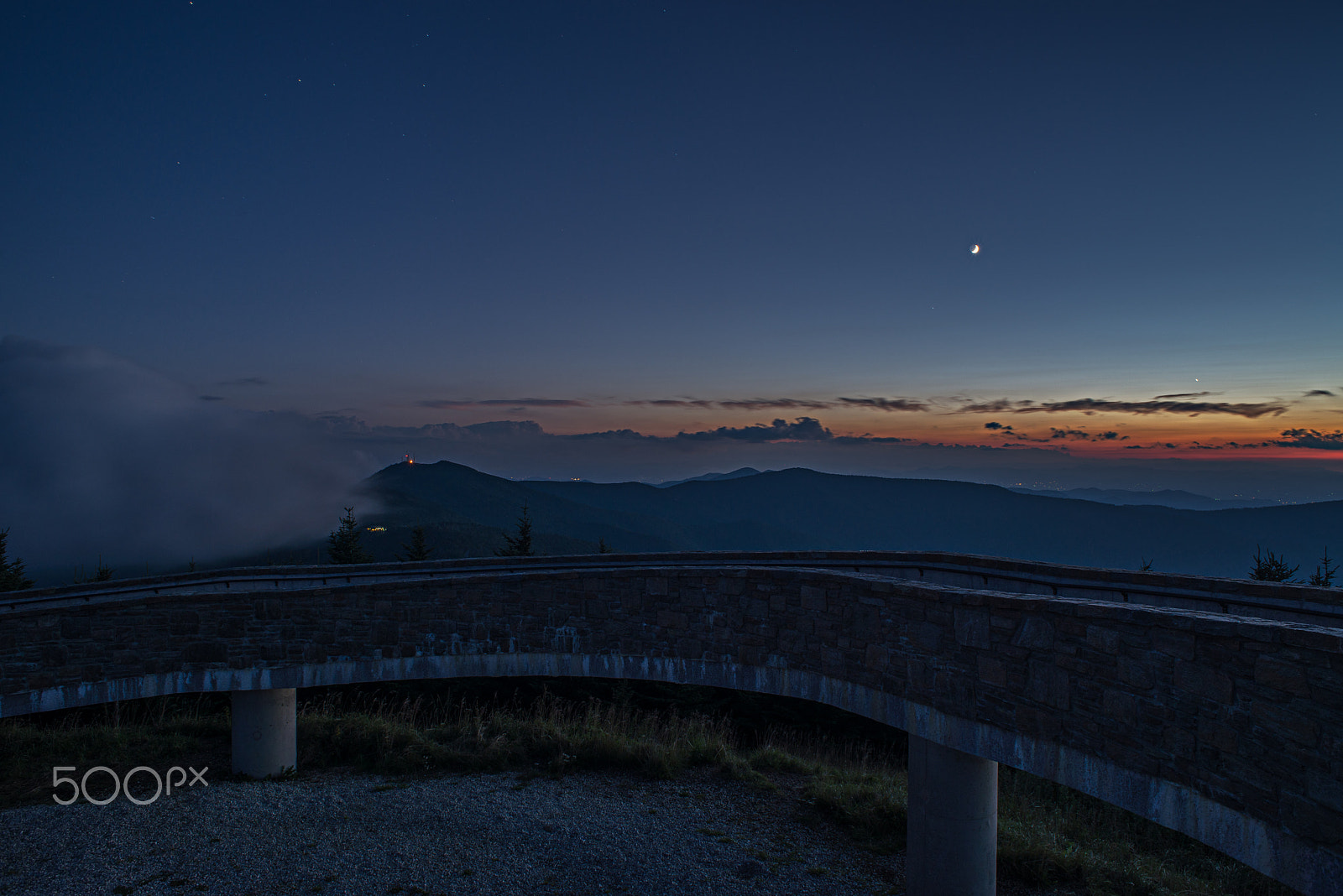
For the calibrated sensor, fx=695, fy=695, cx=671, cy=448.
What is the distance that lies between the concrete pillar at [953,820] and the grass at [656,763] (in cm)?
179

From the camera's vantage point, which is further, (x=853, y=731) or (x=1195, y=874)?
(x=853, y=731)

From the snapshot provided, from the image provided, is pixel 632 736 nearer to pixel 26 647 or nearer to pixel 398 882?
pixel 398 882

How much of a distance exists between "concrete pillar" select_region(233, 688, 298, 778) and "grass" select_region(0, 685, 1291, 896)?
69cm

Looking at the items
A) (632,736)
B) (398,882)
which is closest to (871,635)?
(398,882)

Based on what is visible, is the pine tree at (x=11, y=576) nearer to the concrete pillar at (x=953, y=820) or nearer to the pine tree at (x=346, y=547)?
the pine tree at (x=346, y=547)

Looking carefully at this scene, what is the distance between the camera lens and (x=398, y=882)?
30.7ft

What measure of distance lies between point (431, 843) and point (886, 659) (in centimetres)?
735

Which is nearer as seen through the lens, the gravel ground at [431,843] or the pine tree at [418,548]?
the gravel ground at [431,843]

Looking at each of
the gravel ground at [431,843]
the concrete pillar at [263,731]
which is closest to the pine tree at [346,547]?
the concrete pillar at [263,731]

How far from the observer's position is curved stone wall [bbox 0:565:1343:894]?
191 inches

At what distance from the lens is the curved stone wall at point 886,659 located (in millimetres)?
4859

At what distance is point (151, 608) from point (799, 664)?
10162 mm
